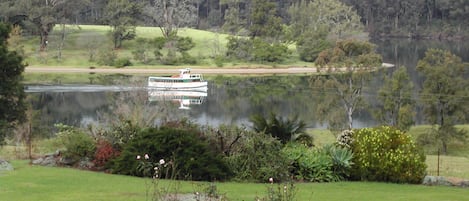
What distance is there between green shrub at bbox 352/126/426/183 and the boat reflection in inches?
1245

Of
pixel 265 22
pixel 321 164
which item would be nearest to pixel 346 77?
pixel 321 164

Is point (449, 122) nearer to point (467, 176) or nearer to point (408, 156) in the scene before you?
point (467, 176)

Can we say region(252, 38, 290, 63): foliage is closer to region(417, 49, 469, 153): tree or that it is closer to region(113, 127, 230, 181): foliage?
region(417, 49, 469, 153): tree

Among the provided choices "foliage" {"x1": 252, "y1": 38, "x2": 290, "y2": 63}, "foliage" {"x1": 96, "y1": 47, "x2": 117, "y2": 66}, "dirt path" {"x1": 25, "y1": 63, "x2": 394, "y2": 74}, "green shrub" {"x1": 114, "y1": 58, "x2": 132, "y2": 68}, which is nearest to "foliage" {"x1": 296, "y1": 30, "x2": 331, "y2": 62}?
"foliage" {"x1": 252, "y1": 38, "x2": 290, "y2": 63}

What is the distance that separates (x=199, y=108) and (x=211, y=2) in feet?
303

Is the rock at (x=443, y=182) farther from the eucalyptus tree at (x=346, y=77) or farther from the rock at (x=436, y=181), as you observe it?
the eucalyptus tree at (x=346, y=77)

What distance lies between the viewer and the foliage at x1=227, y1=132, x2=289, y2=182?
1508 centimetres

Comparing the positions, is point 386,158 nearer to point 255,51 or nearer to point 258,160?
point 258,160

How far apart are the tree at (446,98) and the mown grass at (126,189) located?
67.8ft

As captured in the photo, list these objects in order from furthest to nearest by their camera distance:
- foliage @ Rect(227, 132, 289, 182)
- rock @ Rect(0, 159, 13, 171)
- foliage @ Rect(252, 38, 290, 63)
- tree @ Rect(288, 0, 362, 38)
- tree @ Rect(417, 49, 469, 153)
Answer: tree @ Rect(288, 0, 362, 38)
foliage @ Rect(252, 38, 290, 63)
tree @ Rect(417, 49, 469, 153)
foliage @ Rect(227, 132, 289, 182)
rock @ Rect(0, 159, 13, 171)

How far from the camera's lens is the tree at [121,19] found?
87188mm

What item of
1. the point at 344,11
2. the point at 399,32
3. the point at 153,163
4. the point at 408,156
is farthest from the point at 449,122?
the point at 399,32

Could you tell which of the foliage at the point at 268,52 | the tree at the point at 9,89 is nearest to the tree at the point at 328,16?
the foliage at the point at 268,52

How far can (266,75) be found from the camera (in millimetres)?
77000
